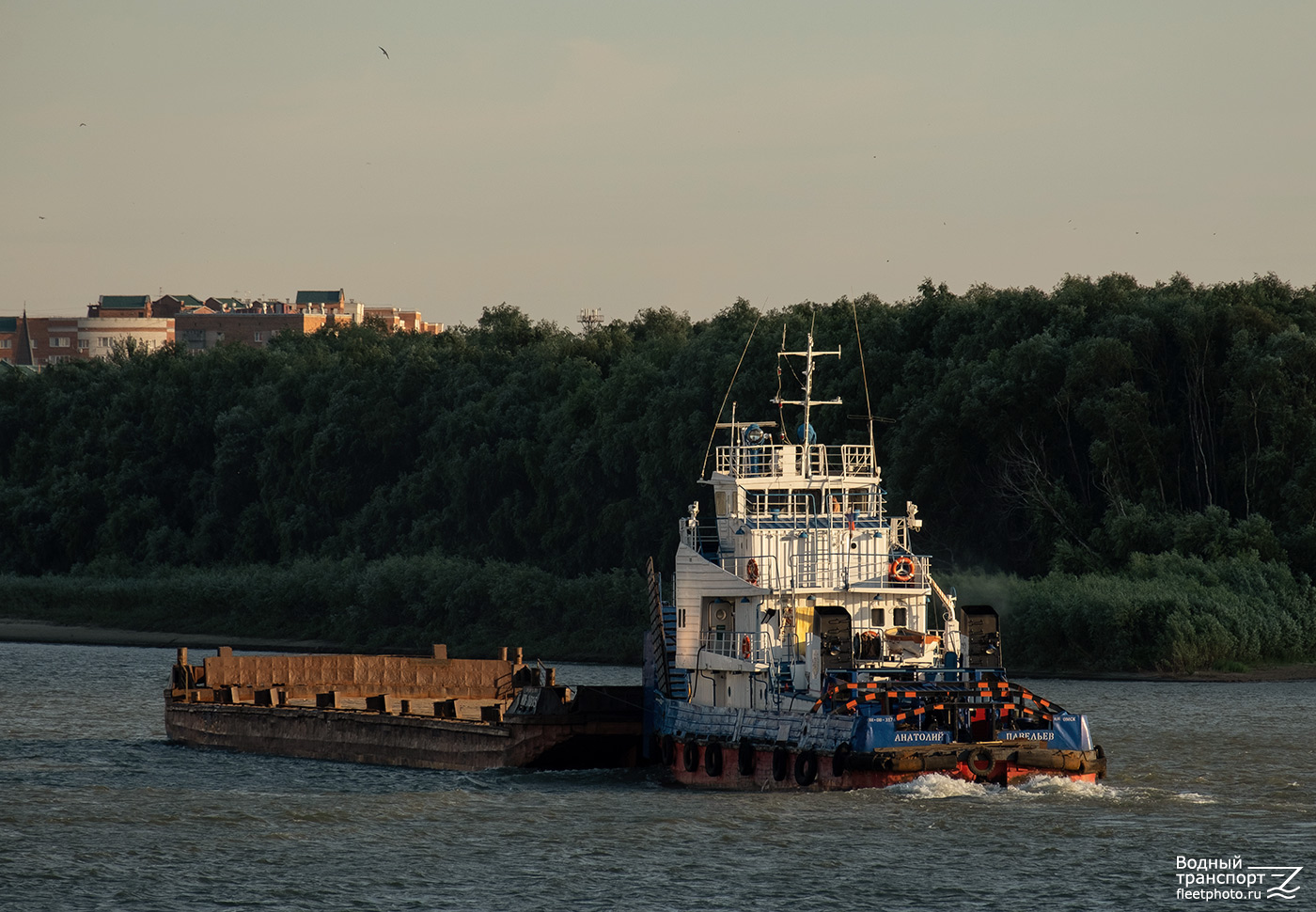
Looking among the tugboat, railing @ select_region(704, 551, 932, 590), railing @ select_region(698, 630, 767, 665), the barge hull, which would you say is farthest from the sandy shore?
railing @ select_region(704, 551, 932, 590)

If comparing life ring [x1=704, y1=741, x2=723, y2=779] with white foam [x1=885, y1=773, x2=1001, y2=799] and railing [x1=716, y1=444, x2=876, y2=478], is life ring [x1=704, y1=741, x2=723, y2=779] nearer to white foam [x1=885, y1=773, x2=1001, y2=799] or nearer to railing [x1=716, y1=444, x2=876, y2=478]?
white foam [x1=885, y1=773, x2=1001, y2=799]

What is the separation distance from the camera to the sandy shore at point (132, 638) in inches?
4279

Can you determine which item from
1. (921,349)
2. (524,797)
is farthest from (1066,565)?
(524,797)

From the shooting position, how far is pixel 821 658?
42.2 m

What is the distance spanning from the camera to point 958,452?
302ft

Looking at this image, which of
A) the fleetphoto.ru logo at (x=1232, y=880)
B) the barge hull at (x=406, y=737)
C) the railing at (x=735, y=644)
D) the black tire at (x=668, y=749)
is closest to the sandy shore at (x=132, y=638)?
the barge hull at (x=406, y=737)

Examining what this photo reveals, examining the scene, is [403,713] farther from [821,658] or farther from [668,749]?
[821,658]

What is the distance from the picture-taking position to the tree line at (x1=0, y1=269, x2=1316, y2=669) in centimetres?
8431

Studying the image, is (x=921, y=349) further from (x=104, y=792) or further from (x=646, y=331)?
(x=104, y=792)

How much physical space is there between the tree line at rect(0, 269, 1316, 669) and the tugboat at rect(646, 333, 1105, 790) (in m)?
12.7

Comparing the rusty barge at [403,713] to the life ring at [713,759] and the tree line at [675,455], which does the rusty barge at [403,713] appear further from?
the tree line at [675,455]

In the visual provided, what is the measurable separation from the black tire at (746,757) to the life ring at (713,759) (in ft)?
3.39

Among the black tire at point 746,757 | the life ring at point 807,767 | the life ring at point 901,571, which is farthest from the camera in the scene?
the life ring at point 901,571

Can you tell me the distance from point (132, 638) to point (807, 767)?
8044 cm
